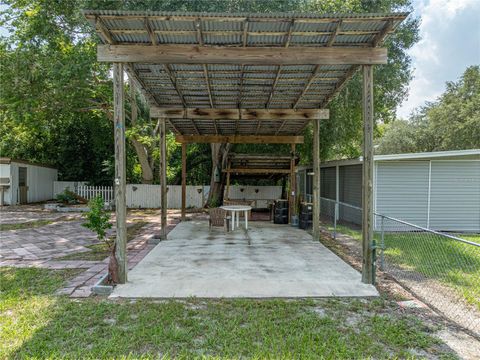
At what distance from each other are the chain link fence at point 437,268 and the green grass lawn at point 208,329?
83 centimetres

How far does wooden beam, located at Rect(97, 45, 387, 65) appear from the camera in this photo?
4555 mm

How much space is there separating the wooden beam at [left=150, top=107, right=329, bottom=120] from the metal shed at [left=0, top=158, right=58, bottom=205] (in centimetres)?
1112

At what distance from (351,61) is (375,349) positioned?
3.65 metres

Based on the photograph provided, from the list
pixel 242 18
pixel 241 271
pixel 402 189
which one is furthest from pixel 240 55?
pixel 402 189

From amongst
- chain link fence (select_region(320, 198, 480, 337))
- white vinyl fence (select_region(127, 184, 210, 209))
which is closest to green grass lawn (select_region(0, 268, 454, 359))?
chain link fence (select_region(320, 198, 480, 337))

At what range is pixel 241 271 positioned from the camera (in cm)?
513

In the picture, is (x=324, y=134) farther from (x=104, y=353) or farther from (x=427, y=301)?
(x=104, y=353)

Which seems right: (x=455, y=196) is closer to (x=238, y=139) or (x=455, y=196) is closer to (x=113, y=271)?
(x=238, y=139)

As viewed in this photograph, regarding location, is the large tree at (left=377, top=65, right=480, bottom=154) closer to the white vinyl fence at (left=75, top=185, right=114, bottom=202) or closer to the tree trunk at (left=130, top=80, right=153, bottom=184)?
the tree trunk at (left=130, top=80, right=153, bottom=184)

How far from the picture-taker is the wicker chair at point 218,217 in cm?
888

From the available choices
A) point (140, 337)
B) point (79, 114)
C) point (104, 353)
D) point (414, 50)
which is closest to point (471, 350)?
point (140, 337)

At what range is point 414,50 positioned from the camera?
1213cm

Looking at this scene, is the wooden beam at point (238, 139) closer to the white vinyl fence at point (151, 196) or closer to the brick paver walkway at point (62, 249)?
the brick paver walkway at point (62, 249)

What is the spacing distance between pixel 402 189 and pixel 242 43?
740 centimetres
